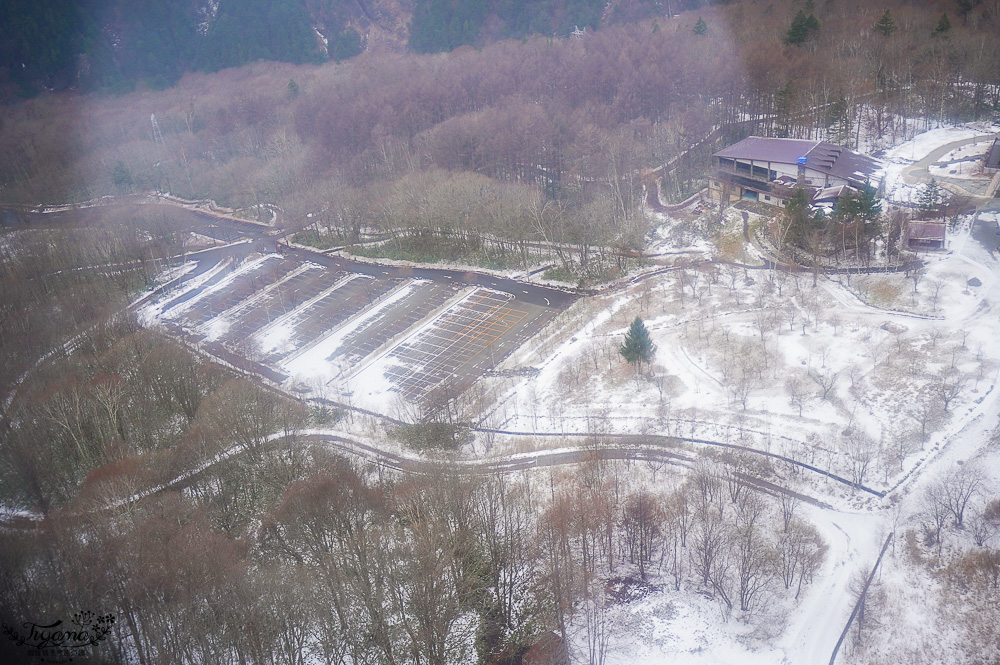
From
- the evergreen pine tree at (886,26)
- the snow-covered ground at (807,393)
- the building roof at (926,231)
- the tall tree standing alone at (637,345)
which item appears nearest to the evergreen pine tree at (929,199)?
the snow-covered ground at (807,393)

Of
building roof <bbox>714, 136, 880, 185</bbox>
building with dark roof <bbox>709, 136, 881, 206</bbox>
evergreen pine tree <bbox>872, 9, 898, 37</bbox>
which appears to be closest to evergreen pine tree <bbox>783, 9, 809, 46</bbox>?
evergreen pine tree <bbox>872, 9, 898, 37</bbox>

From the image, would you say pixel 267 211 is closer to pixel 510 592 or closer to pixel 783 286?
pixel 783 286

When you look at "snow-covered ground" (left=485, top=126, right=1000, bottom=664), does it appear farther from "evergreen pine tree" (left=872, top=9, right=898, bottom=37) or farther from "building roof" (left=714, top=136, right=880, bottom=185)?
"evergreen pine tree" (left=872, top=9, right=898, bottom=37)

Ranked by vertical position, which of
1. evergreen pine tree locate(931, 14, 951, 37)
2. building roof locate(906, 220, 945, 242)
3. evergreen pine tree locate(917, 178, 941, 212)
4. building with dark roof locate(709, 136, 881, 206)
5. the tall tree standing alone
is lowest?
the tall tree standing alone

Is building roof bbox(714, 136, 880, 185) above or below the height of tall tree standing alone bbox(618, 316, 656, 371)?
above

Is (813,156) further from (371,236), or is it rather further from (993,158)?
(371,236)

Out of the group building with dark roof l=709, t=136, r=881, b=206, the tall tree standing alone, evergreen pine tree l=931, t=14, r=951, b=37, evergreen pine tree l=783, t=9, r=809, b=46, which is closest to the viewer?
the tall tree standing alone

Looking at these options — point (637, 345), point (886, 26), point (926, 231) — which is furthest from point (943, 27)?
point (637, 345)
